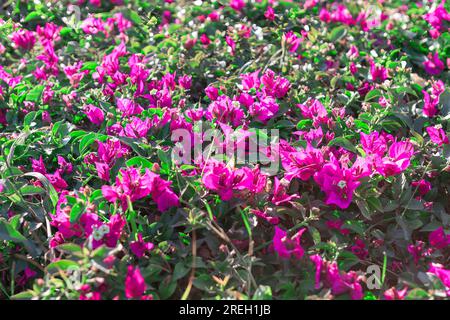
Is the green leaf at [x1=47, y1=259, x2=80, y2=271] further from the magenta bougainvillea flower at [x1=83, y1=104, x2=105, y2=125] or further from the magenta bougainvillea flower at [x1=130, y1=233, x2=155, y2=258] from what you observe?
the magenta bougainvillea flower at [x1=83, y1=104, x2=105, y2=125]

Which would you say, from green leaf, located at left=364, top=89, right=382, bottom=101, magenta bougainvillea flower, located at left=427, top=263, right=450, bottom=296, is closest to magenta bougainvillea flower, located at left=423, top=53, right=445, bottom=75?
green leaf, located at left=364, top=89, right=382, bottom=101

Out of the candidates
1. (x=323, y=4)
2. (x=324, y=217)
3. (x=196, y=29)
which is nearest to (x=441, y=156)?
(x=324, y=217)

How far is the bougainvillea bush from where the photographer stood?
138 centimetres

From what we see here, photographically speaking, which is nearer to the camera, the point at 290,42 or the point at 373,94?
the point at 373,94

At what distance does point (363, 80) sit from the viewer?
2.37 meters

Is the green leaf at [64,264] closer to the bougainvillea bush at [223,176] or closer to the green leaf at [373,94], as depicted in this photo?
the bougainvillea bush at [223,176]

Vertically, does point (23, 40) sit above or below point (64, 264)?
above

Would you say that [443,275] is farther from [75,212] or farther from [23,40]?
[23,40]

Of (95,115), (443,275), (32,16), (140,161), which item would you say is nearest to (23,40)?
(32,16)

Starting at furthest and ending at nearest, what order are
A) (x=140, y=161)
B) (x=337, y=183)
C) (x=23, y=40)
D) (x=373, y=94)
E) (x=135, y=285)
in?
(x=23, y=40)
(x=373, y=94)
(x=140, y=161)
(x=337, y=183)
(x=135, y=285)

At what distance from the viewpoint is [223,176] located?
1.44 meters

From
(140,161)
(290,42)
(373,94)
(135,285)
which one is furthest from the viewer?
(290,42)
